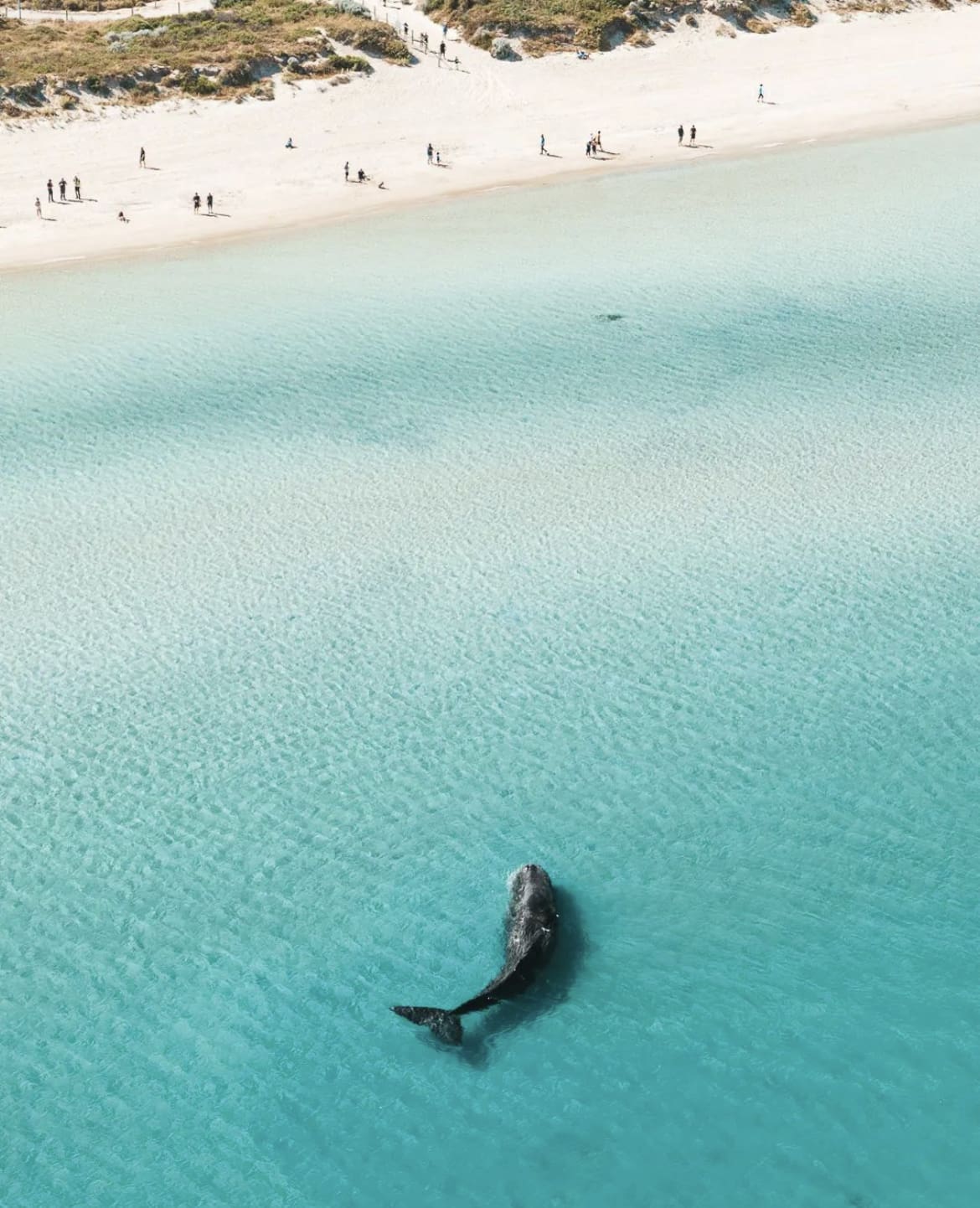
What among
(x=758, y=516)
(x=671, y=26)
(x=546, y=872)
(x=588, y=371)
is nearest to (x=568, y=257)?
(x=588, y=371)

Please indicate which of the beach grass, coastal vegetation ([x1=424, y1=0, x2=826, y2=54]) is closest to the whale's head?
coastal vegetation ([x1=424, y1=0, x2=826, y2=54])

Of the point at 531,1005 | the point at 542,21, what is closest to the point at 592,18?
the point at 542,21

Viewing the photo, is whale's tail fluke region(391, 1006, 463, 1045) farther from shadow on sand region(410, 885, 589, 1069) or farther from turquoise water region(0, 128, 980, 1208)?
turquoise water region(0, 128, 980, 1208)

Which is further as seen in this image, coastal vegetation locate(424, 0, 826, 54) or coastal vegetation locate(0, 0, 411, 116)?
coastal vegetation locate(424, 0, 826, 54)

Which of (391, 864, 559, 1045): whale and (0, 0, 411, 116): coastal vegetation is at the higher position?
(0, 0, 411, 116): coastal vegetation

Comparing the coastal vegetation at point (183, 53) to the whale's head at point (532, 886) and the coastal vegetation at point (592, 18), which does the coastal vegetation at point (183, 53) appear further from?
the whale's head at point (532, 886)

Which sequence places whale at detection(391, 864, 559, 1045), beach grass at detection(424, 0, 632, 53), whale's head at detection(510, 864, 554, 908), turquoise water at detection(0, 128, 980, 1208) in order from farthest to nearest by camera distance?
beach grass at detection(424, 0, 632, 53) < whale's head at detection(510, 864, 554, 908) < whale at detection(391, 864, 559, 1045) < turquoise water at detection(0, 128, 980, 1208)

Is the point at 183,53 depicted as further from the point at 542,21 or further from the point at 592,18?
the point at 592,18
